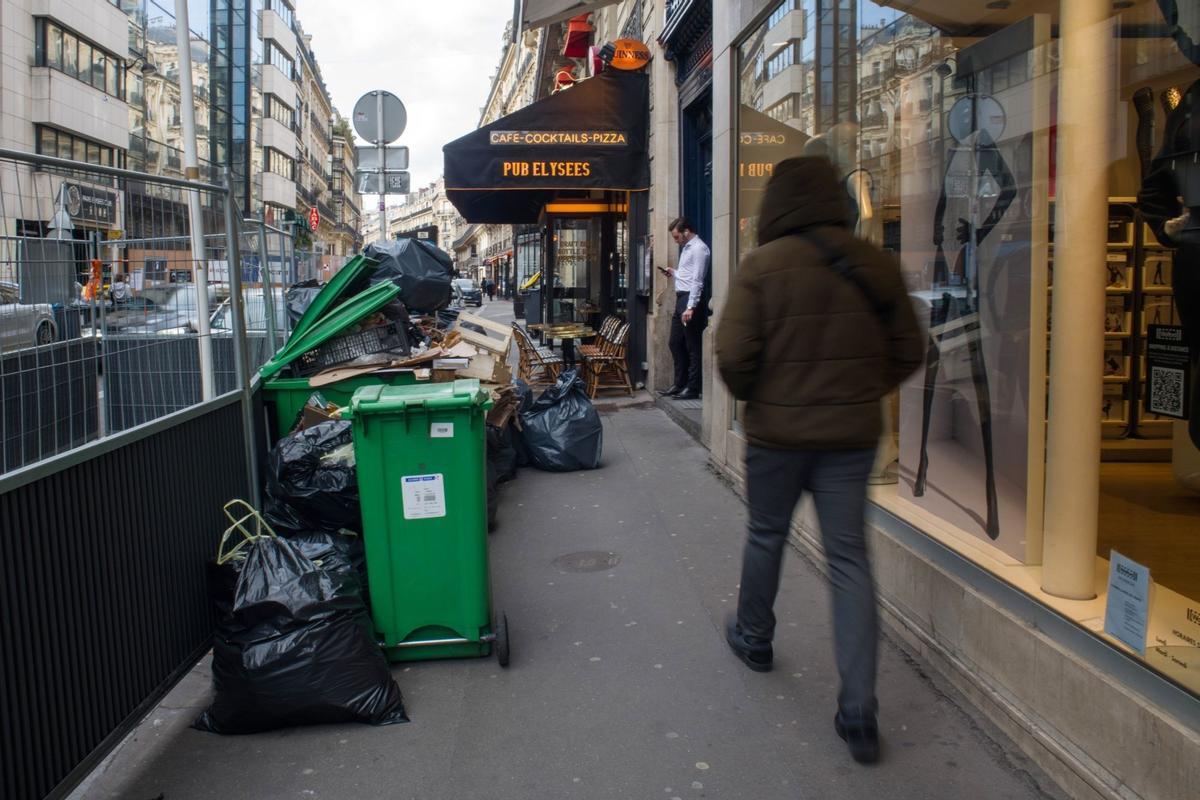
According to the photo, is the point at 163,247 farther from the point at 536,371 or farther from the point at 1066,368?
the point at 536,371

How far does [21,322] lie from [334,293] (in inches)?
117

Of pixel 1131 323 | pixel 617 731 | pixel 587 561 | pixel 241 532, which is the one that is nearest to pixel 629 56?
pixel 1131 323

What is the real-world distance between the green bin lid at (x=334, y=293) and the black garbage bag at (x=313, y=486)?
146 centimetres

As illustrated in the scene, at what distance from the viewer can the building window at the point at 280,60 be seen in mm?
59594

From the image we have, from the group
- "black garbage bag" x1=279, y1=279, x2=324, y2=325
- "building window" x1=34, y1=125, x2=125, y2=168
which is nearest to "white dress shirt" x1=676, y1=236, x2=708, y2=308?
"black garbage bag" x1=279, y1=279, x2=324, y2=325

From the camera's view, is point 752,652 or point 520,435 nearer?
point 752,652

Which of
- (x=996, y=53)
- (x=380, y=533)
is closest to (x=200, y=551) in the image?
(x=380, y=533)

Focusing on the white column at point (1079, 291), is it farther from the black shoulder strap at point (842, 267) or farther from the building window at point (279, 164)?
the building window at point (279, 164)

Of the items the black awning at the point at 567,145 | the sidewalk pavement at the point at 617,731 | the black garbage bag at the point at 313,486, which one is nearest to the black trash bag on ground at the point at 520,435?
the sidewalk pavement at the point at 617,731

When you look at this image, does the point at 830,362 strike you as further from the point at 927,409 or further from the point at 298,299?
the point at 298,299

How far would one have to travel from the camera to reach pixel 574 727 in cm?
356

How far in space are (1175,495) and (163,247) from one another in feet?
17.2

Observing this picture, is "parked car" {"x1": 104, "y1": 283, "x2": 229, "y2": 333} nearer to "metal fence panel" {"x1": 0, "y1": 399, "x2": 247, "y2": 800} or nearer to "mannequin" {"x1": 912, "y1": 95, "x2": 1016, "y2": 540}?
"metal fence panel" {"x1": 0, "y1": 399, "x2": 247, "y2": 800}

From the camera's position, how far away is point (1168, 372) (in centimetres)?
399
